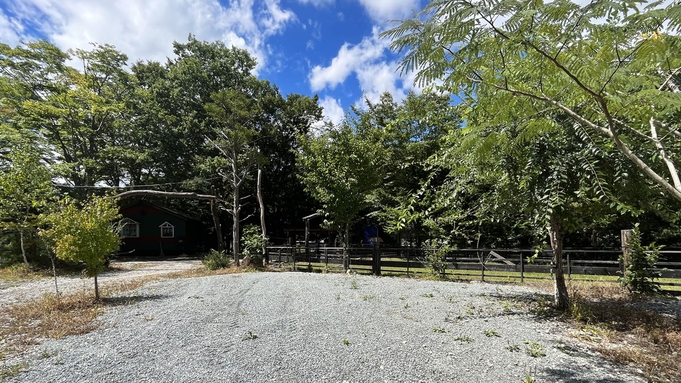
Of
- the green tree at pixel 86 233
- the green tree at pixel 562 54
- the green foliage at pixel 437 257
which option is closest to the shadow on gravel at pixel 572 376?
the green tree at pixel 562 54

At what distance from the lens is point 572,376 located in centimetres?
372

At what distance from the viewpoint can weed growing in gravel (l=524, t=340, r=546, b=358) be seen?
172 inches

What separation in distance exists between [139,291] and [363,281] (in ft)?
20.3

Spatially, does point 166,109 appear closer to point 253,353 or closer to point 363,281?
point 363,281

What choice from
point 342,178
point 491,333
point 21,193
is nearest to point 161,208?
point 21,193

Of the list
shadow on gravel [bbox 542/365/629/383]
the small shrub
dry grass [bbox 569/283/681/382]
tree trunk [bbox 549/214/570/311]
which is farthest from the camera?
the small shrub

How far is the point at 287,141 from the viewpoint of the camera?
26.5 meters

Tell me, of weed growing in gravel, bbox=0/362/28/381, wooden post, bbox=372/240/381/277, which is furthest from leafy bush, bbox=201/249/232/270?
weed growing in gravel, bbox=0/362/28/381

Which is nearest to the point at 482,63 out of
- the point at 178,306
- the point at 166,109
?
the point at 178,306

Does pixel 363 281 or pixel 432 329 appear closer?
pixel 432 329

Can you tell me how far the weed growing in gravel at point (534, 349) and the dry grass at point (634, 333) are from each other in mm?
732

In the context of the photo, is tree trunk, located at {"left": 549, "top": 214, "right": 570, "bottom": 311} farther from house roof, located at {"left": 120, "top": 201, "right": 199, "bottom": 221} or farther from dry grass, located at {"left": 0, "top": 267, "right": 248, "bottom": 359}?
house roof, located at {"left": 120, "top": 201, "right": 199, "bottom": 221}

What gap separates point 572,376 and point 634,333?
2.64 metres

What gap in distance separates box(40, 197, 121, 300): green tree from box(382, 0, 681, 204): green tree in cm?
798
